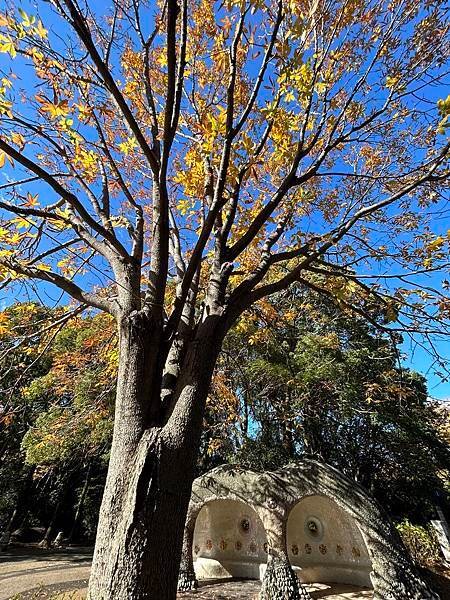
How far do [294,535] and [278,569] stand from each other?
8.12 ft

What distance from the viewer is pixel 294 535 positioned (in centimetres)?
805

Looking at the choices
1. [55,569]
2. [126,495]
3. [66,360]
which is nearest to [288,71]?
[126,495]

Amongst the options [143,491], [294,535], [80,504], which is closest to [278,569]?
[294,535]

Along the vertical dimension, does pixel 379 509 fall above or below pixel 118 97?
below

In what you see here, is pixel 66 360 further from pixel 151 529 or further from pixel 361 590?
pixel 361 590

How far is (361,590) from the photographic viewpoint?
264 inches

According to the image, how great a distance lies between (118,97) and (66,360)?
548cm

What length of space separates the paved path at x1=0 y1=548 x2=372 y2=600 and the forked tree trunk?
4795 mm

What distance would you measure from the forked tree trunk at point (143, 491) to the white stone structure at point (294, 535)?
5.25 metres

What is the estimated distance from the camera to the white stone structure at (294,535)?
18.3 feet

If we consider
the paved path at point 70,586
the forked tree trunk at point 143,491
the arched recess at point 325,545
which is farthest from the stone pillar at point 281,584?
the forked tree trunk at point 143,491

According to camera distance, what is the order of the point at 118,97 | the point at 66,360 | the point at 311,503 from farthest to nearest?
the point at 311,503, the point at 66,360, the point at 118,97

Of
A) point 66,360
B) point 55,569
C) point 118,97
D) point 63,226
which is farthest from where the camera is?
point 55,569

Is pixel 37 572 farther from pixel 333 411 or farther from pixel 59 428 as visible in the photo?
pixel 333 411
